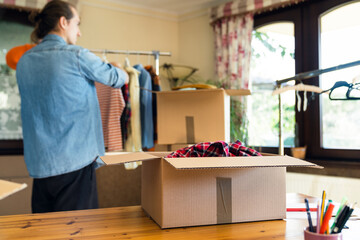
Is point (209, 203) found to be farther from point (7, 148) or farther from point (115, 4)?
point (115, 4)

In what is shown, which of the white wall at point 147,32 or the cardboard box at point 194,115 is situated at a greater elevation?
the white wall at point 147,32

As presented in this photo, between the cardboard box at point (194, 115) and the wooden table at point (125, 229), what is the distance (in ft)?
3.21

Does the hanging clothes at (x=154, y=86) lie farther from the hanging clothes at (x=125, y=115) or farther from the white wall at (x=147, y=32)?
the white wall at (x=147, y=32)

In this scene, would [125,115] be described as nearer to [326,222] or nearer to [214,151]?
[214,151]

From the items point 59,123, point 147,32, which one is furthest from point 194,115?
point 147,32

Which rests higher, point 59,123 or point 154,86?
point 154,86

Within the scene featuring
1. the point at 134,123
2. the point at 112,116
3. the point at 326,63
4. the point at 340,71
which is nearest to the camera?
the point at 112,116

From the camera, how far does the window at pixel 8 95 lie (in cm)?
304

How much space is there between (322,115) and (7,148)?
2738 mm

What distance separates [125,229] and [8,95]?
2.67 metres

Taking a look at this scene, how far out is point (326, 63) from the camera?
2854 millimetres

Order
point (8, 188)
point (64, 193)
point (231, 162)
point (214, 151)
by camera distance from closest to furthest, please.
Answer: point (8, 188), point (231, 162), point (214, 151), point (64, 193)

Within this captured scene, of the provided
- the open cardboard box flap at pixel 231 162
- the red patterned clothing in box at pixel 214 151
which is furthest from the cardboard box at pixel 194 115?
the open cardboard box flap at pixel 231 162

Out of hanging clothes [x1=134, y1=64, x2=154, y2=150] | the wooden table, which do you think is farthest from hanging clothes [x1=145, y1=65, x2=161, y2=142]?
the wooden table
